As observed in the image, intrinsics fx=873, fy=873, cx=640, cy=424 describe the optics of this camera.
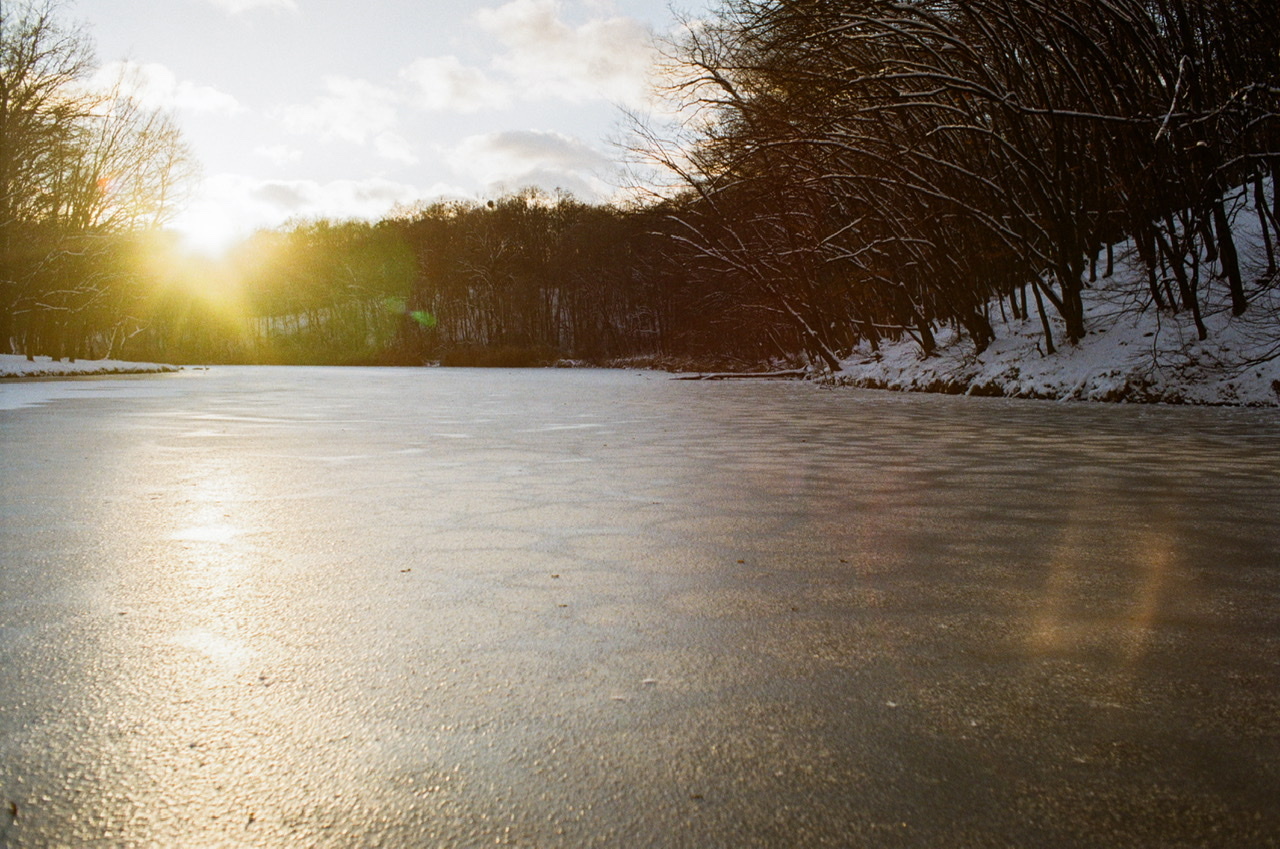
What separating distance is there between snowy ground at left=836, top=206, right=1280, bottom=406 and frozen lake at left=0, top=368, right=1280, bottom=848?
5.50 meters

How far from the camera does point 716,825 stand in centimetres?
121

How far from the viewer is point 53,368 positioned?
71.6 ft

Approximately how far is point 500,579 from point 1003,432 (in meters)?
5.55

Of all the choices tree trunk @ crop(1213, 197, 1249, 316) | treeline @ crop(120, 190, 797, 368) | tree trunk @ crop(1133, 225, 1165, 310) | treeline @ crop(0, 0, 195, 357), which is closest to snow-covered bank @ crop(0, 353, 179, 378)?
treeline @ crop(0, 0, 195, 357)

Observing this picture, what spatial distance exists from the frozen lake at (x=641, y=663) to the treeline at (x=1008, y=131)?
5640 mm

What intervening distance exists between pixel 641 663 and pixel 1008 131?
39.0ft

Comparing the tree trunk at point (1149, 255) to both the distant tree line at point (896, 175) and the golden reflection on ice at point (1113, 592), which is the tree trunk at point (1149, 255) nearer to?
the distant tree line at point (896, 175)

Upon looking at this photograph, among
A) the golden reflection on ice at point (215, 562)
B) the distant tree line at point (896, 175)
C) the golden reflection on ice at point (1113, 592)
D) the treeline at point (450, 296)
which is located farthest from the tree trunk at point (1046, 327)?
the treeline at point (450, 296)

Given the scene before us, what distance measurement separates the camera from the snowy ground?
29.7 ft

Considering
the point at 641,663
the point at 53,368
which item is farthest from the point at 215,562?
the point at 53,368

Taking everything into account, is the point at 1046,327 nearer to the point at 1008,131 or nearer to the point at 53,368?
the point at 1008,131

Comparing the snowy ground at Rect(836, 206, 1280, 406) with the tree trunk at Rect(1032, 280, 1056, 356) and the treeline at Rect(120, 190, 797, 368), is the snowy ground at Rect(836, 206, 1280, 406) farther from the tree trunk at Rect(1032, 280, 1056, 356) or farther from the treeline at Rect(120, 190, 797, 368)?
the treeline at Rect(120, 190, 797, 368)

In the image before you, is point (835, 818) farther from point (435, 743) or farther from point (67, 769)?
point (67, 769)

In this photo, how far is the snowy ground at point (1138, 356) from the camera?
905cm
